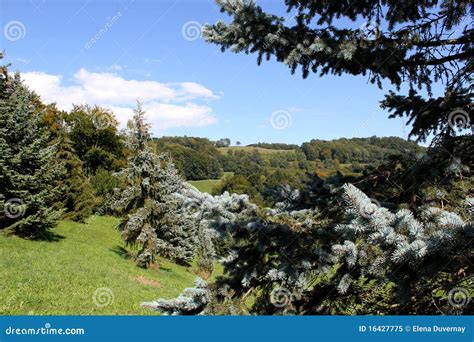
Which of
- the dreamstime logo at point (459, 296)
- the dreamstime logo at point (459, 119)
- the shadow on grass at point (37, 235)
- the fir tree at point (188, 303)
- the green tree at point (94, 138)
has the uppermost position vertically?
the green tree at point (94, 138)

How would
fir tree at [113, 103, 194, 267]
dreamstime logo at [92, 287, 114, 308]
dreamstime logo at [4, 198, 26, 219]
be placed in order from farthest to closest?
fir tree at [113, 103, 194, 267], dreamstime logo at [4, 198, 26, 219], dreamstime logo at [92, 287, 114, 308]

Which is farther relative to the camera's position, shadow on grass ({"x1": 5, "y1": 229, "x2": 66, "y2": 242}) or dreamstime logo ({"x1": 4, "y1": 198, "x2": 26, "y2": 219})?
shadow on grass ({"x1": 5, "y1": 229, "x2": 66, "y2": 242})

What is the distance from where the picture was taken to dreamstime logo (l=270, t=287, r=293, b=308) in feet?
14.3

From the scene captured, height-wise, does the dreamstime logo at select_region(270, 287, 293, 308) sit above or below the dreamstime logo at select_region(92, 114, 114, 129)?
below

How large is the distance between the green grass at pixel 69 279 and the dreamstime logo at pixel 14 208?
47.1 inches

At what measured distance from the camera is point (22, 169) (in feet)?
65.4

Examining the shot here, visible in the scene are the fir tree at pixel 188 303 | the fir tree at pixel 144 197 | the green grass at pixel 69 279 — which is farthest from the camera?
the fir tree at pixel 144 197

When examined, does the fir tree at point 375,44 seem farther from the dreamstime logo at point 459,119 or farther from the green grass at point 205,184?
the green grass at point 205,184

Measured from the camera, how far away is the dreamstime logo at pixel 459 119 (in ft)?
16.8

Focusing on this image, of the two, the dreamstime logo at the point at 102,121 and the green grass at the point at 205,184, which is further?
the green grass at the point at 205,184

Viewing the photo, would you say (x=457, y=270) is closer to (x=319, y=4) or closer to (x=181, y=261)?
(x=319, y=4)

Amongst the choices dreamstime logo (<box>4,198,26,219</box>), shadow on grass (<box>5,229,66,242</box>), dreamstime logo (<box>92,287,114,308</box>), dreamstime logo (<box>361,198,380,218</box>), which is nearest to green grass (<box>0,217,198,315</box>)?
dreamstime logo (<box>92,287,114,308</box>)

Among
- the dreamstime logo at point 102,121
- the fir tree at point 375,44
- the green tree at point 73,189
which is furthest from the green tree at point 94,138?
the fir tree at point 375,44

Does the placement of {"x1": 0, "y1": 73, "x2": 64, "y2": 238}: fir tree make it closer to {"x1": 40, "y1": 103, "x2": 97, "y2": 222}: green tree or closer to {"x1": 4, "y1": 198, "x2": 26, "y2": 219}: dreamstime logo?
{"x1": 4, "y1": 198, "x2": 26, "y2": 219}: dreamstime logo
